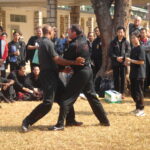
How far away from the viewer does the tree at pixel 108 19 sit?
11.2m

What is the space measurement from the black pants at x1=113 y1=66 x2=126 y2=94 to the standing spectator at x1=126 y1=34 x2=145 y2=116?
87.5 inches

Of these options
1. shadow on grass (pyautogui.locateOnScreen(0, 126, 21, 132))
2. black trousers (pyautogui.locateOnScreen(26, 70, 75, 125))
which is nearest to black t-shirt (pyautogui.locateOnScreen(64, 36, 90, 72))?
black trousers (pyautogui.locateOnScreen(26, 70, 75, 125))

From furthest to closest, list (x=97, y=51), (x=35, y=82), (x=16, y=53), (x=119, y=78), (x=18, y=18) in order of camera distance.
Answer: (x=18, y=18), (x=97, y=51), (x=16, y=53), (x=35, y=82), (x=119, y=78)

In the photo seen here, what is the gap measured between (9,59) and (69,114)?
4924mm

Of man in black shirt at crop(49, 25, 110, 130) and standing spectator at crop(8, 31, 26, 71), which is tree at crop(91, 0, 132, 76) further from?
man in black shirt at crop(49, 25, 110, 130)

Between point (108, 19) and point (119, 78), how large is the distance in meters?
1.94

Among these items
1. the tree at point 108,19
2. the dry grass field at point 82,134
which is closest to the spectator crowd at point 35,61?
the tree at point 108,19

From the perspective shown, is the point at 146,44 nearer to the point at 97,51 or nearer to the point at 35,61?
the point at 97,51

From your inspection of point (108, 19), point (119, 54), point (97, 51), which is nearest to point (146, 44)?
point (119, 54)

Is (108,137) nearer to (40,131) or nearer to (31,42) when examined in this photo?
(40,131)

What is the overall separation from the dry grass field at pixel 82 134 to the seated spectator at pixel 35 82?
193 cm

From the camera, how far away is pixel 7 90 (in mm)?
10281

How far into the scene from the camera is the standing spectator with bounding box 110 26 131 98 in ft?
32.9

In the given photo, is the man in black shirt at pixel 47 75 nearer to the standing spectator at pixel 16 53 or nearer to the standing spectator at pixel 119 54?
the standing spectator at pixel 119 54
